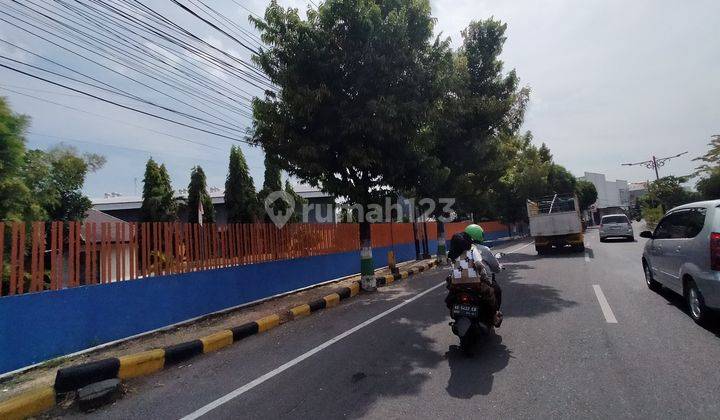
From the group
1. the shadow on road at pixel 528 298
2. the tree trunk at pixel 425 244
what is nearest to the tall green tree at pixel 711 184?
the tree trunk at pixel 425 244

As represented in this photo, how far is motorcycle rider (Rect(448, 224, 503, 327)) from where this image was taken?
198 inches

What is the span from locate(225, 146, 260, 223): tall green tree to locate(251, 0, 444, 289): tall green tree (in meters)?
11.3

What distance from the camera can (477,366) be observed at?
14.5ft

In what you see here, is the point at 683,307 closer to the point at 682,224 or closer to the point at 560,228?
the point at 682,224

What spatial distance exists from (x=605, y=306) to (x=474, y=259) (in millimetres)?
3335

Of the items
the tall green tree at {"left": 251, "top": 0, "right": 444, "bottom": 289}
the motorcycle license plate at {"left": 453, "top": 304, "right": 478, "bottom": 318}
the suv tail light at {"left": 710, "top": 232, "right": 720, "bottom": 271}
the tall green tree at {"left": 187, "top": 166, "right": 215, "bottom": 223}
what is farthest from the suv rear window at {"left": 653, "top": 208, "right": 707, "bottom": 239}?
the tall green tree at {"left": 187, "top": 166, "right": 215, "bottom": 223}

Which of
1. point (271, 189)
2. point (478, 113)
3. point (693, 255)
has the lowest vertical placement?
point (693, 255)

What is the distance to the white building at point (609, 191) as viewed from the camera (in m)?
74.2

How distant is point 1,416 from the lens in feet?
13.0

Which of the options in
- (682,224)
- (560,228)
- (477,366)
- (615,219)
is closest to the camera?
(477,366)

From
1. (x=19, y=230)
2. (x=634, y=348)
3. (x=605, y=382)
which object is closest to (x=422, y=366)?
(x=605, y=382)

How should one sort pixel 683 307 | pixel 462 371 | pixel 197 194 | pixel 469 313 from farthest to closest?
1. pixel 197 194
2. pixel 683 307
3. pixel 469 313
4. pixel 462 371

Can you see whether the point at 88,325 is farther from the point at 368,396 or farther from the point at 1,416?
the point at 368,396

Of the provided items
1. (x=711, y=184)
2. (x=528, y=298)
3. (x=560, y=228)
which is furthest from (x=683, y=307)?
(x=711, y=184)
